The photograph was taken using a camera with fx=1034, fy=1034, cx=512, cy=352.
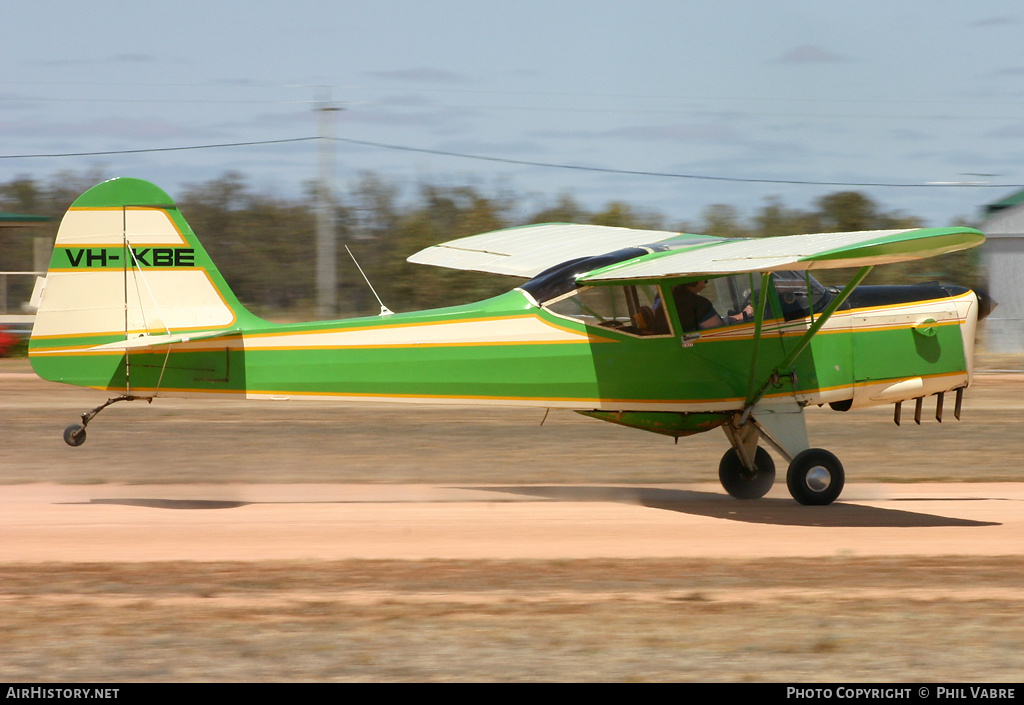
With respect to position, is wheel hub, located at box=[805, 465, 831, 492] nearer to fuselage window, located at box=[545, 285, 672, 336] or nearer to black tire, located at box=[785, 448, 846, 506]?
black tire, located at box=[785, 448, 846, 506]

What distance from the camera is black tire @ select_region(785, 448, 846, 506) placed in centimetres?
970

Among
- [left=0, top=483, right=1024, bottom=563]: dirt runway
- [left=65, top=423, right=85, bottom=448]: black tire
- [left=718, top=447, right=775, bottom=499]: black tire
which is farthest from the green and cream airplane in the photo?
[left=0, top=483, right=1024, bottom=563]: dirt runway

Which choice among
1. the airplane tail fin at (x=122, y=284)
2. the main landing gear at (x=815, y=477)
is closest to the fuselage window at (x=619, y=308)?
the main landing gear at (x=815, y=477)

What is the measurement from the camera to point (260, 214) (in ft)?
167

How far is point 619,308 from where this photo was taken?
9.54m

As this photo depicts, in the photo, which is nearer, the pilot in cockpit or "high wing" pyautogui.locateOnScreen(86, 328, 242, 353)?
"high wing" pyautogui.locateOnScreen(86, 328, 242, 353)

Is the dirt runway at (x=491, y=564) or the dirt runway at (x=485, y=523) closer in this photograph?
the dirt runway at (x=491, y=564)

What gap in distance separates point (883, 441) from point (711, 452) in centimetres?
288

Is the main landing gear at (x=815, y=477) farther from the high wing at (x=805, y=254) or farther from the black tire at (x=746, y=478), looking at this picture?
the high wing at (x=805, y=254)

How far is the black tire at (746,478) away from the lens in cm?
1058

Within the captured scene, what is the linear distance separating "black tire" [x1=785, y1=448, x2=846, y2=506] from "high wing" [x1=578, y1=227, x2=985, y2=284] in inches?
79.4

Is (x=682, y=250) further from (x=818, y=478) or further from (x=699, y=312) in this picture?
(x=818, y=478)

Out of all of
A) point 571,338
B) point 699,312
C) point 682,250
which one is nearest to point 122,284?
point 571,338

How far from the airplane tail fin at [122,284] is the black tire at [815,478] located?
17.0 ft
